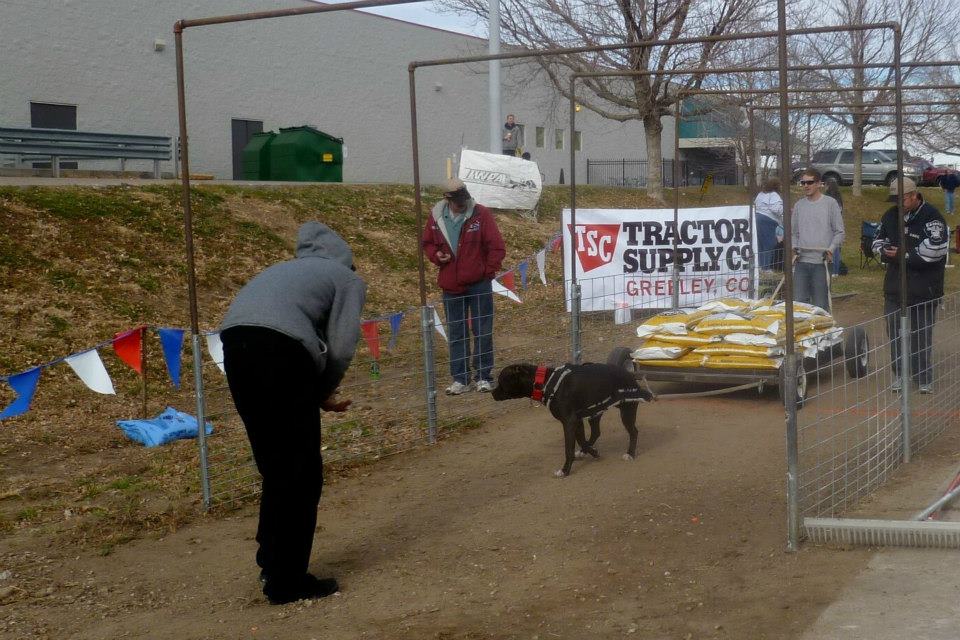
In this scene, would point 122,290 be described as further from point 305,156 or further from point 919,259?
point 305,156

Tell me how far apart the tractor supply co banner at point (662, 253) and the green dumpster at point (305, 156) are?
9811mm

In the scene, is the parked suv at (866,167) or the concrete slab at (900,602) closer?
the concrete slab at (900,602)

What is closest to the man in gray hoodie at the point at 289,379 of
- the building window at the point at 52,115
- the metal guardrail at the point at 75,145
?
the metal guardrail at the point at 75,145

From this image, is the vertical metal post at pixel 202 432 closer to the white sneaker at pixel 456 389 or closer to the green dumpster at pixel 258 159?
the white sneaker at pixel 456 389

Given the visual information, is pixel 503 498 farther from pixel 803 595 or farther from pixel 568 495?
pixel 803 595

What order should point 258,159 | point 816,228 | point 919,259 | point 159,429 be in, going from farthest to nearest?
point 258,159 < point 816,228 < point 919,259 < point 159,429

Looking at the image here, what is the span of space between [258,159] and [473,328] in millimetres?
13528

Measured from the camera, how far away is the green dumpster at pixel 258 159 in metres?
21.3

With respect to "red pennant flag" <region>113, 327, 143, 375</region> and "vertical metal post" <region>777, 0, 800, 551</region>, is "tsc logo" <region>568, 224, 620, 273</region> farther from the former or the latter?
"vertical metal post" <region>777, 0, 800, 551</region>

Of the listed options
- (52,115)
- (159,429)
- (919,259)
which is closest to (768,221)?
(919,259)

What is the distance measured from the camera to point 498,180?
20969mm

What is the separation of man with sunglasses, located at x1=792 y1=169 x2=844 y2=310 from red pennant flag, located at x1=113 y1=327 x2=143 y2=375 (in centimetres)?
599

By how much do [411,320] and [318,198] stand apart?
16.7 feet

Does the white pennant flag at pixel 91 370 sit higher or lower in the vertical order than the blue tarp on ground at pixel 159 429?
higher
